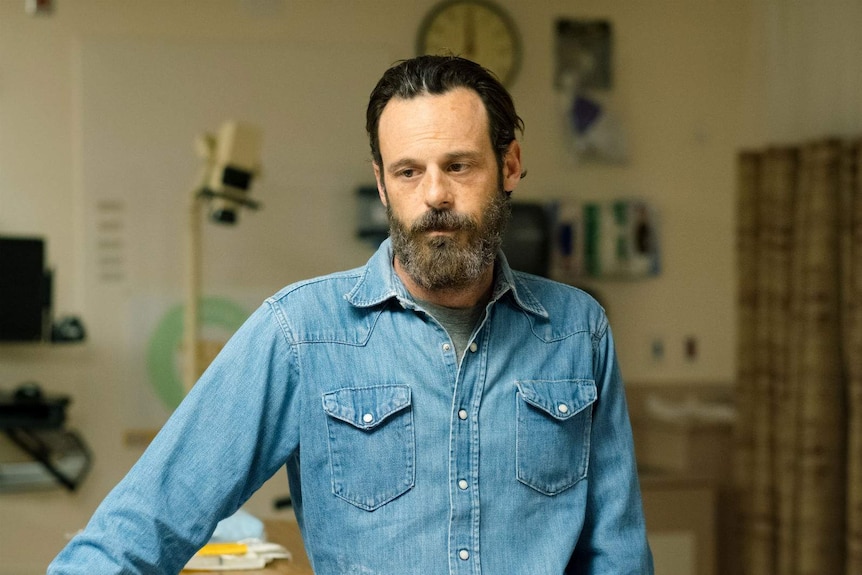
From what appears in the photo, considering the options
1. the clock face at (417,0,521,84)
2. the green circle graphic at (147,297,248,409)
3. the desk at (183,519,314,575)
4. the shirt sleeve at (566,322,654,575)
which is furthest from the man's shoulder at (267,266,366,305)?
the clock face at (417,0,521,84)

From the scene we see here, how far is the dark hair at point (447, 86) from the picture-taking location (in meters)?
1.60

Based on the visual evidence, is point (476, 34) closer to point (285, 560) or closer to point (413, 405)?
point (285, 560)

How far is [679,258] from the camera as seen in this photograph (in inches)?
190

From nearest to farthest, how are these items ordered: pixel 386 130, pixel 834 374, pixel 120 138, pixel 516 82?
1. pixel 386 130
2. pixel 834 374
3. pixel 120 138
4. pixel 516 82

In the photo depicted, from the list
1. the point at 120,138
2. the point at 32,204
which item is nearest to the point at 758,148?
the point at 120,138

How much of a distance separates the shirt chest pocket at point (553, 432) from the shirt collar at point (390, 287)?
13 cm

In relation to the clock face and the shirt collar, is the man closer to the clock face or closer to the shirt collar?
the shirt collar

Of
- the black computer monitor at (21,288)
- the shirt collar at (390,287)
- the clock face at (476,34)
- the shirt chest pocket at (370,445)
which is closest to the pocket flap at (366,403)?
the shirt chest pocket at (370,445)

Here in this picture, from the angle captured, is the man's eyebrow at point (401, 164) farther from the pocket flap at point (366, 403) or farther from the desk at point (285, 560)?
the desk at point (285, 560)

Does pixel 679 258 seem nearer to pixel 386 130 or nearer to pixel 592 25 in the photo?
pixel 592 25

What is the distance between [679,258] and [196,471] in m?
3.63

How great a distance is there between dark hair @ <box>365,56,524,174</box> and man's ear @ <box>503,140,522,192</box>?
17 mm

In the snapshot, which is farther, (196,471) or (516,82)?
(516,82)

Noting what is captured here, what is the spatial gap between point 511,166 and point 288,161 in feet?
9.25
